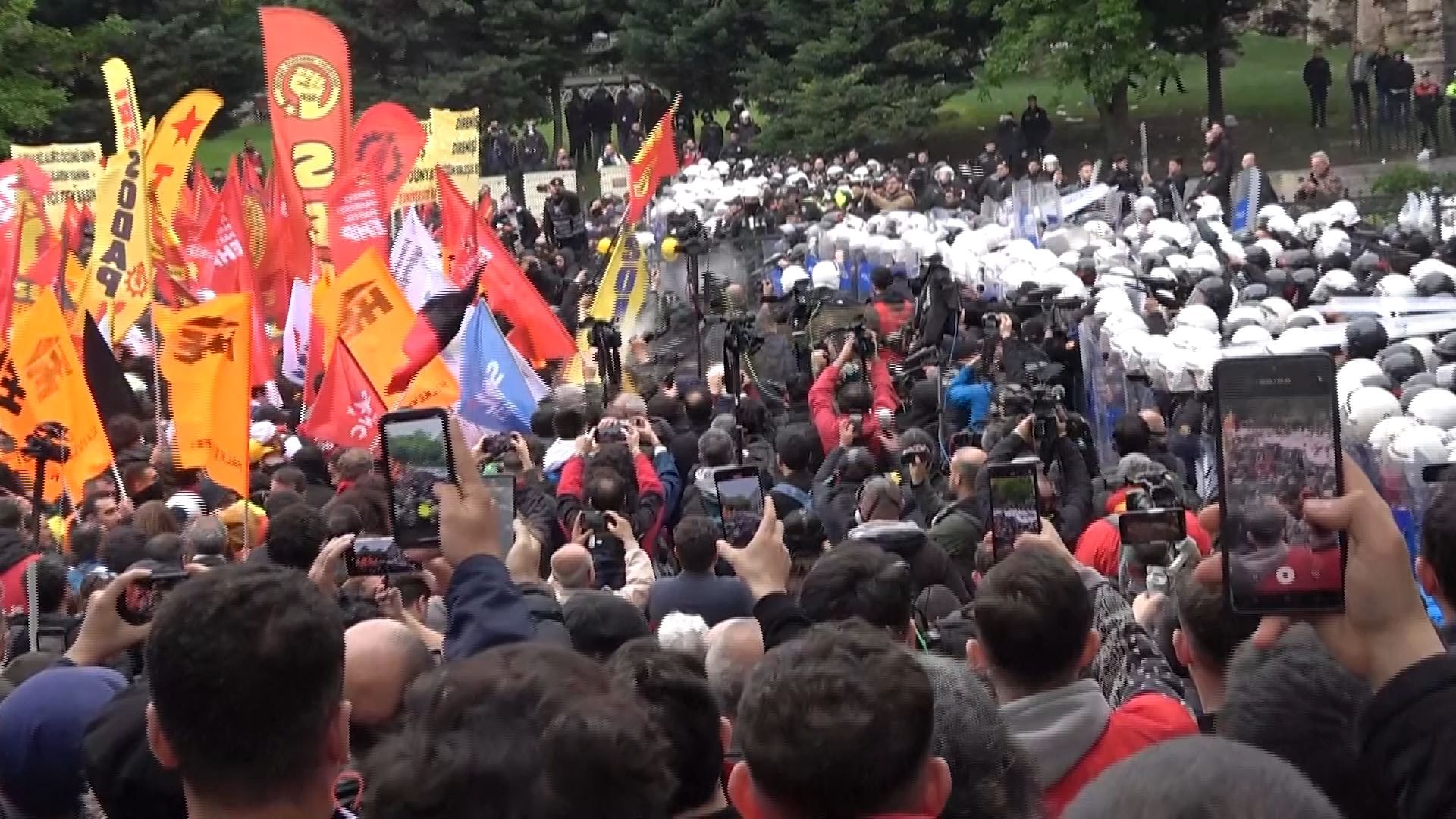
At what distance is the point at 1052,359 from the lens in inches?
507

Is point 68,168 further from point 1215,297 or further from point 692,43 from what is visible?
point 692,43

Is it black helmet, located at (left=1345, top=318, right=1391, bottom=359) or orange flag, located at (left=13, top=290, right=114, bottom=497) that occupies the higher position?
orange flag, located at (left=13, top=290, right=114, bottom=497)

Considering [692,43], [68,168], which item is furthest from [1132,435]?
[692,43]

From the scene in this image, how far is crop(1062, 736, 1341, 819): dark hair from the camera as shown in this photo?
1655mm

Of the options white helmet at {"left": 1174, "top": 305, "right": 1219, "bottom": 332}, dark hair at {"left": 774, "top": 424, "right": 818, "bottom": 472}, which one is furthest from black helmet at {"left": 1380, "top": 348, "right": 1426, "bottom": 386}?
dark hair at {"left": 774, "top": 424, "right": 818, "bottom": 472}

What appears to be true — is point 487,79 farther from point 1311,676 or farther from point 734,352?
point 1311,676

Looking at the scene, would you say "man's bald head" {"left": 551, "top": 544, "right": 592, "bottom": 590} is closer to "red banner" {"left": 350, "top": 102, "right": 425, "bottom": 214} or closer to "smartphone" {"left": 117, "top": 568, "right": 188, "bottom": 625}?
"smartphone" {"left": 117, "top": 568, "right": 188, "bottom": 625}

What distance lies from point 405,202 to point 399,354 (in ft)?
30.0

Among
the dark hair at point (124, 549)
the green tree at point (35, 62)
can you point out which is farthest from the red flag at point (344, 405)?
the green tree at point (35, 62)

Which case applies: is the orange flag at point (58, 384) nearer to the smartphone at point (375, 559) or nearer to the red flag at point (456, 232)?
the red flag at point (456, 232)

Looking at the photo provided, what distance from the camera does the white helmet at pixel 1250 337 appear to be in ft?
36.1

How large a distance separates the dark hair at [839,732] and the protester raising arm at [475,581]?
752 mm

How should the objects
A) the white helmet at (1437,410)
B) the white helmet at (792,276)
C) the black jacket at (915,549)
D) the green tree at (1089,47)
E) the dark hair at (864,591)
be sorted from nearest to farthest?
the dark hair at (864,591) → the black jacket at (915,549) → the white helmet at (1437,410) → the white helmet at (792,276) → the green tree at (1089,47)

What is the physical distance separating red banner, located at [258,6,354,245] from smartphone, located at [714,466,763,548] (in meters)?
10.5
